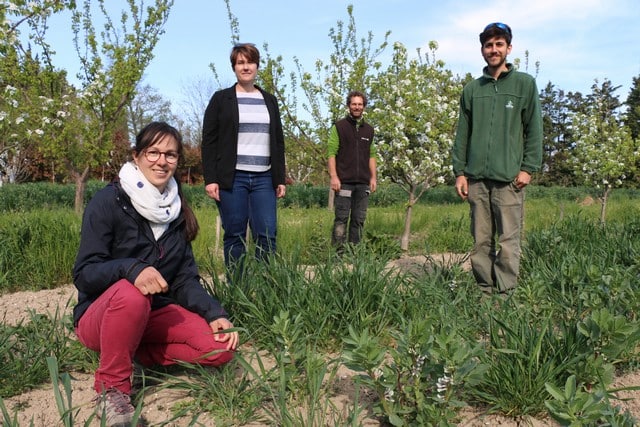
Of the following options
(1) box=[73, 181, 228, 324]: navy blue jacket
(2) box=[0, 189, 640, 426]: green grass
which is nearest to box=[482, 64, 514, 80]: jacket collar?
(2) box=[0, 189, 640, 426]: green grass

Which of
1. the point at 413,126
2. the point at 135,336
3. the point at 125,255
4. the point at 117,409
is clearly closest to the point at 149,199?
the point at 125,255

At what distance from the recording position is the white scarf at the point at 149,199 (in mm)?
2135

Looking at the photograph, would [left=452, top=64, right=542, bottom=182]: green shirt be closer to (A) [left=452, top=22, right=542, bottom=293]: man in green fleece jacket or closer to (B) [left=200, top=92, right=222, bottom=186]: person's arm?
(A) [left=452, top=22, right=542, bottom=293]: man in green fleece jacket

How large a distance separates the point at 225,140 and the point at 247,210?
514 millimetres

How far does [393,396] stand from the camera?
6.04ft

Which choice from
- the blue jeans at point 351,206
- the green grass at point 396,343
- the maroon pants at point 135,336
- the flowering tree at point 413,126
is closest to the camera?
the green grass at point 396,343

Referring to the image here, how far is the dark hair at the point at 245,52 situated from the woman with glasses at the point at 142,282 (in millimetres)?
1285

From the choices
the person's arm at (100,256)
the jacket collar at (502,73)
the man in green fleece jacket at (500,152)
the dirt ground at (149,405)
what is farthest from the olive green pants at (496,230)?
the person's arm at (100,256)

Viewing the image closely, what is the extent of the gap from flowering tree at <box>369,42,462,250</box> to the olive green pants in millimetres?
2650

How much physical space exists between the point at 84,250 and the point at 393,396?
53.6 inches

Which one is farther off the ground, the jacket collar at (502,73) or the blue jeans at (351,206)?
the jacket collar at (502,73)

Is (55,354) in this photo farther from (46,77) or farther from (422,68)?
(46,77)

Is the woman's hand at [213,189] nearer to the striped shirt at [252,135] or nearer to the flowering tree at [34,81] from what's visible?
the striped shirt at [252,135]

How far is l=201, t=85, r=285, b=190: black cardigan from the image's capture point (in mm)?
3445
